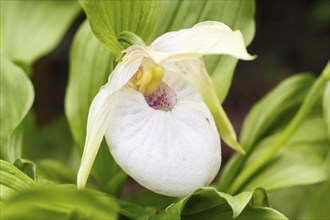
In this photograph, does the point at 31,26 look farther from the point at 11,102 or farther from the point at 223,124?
the point at 223,124

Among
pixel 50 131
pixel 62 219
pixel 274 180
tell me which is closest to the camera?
pixel 62 219

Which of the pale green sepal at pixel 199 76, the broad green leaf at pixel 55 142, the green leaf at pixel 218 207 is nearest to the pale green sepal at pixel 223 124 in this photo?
the pale green sepal at pixel 199 76

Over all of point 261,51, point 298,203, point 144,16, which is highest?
point 144,16

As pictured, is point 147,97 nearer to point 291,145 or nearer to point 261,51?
point 291,145

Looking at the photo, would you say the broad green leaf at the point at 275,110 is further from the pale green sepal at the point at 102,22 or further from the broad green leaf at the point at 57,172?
the pale green sepal at the point at 102,22

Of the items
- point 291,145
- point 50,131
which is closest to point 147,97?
point 291,145
